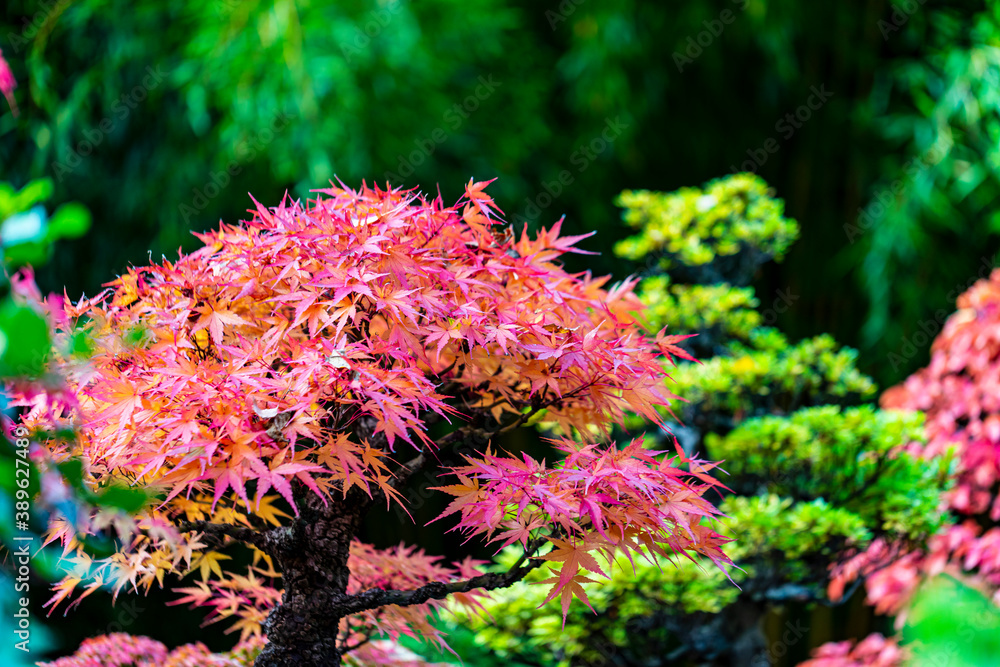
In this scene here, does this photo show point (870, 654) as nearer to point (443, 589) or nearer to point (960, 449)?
point (960, 449)

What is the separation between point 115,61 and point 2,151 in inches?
24.7

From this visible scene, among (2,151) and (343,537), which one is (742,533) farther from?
(2,151)

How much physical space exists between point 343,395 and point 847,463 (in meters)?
1.49

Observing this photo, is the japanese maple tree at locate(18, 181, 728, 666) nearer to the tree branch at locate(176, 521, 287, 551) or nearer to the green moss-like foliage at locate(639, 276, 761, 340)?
the tree branch at locate(176, 521, 287, 551)

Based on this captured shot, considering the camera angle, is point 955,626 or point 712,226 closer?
point 955,626

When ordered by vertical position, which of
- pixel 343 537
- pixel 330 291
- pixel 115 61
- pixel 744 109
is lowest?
pixel 343 537

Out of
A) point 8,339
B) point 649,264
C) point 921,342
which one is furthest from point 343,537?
point 921,342

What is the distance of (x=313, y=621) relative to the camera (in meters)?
1.34

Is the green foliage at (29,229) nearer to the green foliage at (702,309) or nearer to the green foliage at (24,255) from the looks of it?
the green foliage at (24,255)

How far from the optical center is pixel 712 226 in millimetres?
2346

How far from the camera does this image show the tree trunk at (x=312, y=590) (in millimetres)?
Result: 1333

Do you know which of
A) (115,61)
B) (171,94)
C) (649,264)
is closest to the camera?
(649,264)

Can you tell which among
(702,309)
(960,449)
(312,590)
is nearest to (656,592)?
(702,309)

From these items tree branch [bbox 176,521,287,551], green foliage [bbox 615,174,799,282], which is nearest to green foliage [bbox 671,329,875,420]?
green foliage [bbox 615,174,799,282]
